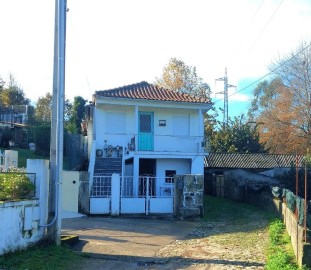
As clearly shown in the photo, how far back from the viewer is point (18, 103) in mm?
53688

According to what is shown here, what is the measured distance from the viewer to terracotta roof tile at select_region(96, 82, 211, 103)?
944 inches

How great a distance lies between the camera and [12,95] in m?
53.3

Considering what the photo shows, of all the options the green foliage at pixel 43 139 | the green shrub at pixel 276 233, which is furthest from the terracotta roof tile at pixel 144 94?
the green foliage at pixel 43 139

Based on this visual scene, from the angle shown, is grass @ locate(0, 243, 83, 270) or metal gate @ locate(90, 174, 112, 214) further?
metal gate @ locate(90, 174, 112, 214)

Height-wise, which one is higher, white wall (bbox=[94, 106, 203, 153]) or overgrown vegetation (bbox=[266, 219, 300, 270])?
white wall (bbox=[94, 106, 203, 153])

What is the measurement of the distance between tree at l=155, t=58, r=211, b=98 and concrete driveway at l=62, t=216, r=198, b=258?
29328 mm

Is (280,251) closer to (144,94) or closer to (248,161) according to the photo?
(144,94)

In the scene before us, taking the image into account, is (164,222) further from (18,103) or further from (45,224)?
(18,103)

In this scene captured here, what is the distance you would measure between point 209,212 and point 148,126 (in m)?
6.35

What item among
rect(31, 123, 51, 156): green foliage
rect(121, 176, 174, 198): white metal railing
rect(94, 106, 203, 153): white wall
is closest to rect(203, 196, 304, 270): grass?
rect(121, 176, 174, 198): white metal railing

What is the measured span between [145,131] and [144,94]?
200 centimetres

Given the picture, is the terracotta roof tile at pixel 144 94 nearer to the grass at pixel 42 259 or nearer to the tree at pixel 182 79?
the grass at pixel 42 259

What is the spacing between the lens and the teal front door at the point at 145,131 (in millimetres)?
24312

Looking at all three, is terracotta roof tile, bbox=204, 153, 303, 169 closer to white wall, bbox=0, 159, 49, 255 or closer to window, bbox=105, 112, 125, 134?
window, bbox=105, 112, 125, 134
